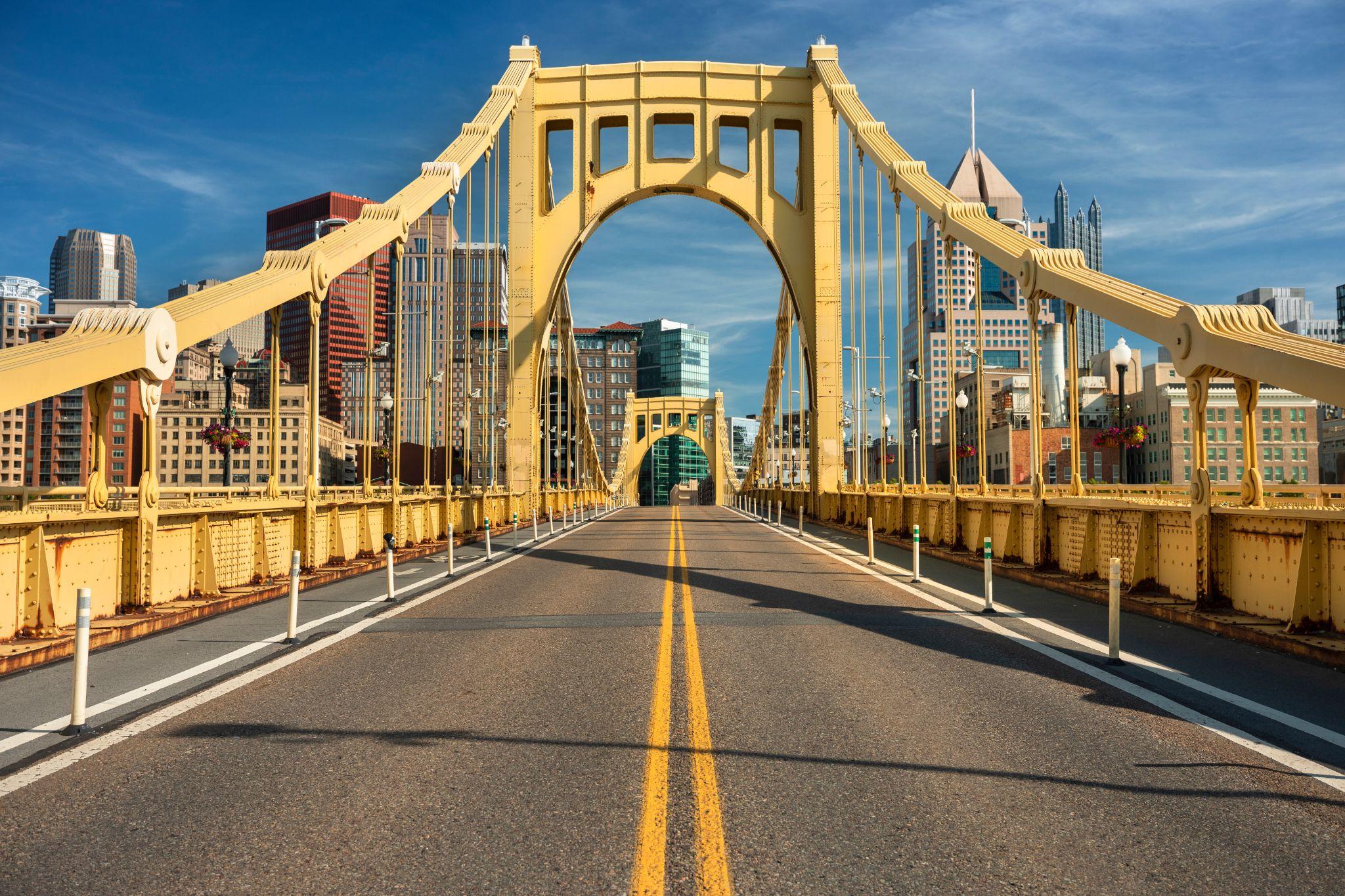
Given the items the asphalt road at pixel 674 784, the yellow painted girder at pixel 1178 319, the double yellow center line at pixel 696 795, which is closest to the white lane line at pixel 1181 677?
the asphalt road at pixel 674 784

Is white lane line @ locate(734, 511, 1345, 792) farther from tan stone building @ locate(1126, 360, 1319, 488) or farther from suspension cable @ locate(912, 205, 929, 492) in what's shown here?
tan stone building @ locate(1126, 360, 1319, 488)

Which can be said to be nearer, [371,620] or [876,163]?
[371,620]

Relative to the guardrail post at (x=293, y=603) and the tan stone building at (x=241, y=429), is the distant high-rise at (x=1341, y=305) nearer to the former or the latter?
the tan stone building at (x=241, y=429)

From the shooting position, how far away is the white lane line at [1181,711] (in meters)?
5.57

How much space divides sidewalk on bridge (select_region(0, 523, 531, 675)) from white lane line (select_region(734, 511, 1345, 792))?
29.0 ft

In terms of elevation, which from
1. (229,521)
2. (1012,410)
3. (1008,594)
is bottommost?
(1008,594)

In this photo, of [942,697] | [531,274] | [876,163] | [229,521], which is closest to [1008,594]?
[942,697]

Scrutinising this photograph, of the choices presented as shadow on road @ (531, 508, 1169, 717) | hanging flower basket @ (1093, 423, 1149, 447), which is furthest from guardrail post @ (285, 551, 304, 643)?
hanging flower basket @ (1093, 423, 1149, 447)

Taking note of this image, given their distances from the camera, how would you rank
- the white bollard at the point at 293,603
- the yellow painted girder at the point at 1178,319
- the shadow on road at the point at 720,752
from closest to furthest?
the shadow on road at the point at 720,752 → the yellow painted girder at the point at 1178,319 → the white bollard at the point at 293,603

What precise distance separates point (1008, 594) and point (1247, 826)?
9.85 m

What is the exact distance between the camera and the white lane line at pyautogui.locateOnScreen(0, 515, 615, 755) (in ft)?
21.2

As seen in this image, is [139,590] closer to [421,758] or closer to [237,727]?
[237,727]

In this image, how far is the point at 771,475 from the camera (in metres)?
80.3

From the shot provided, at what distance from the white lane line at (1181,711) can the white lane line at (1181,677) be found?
0.38 m
